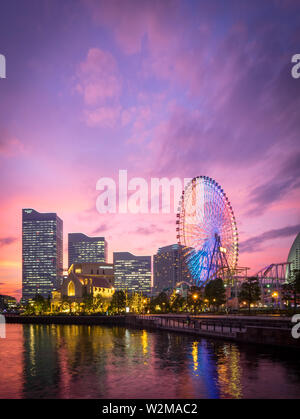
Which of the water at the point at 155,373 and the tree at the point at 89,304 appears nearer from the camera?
the water at the point at 155,373

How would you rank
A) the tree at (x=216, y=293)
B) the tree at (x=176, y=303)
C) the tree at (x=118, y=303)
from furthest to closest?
the tree at (x=118, y=303) < the tree at (x=176, y=303) < the tree at (x=216, y=293)

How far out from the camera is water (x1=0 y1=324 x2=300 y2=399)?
91.5ft

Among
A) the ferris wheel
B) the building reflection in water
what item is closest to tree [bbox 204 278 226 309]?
the ferris wheel

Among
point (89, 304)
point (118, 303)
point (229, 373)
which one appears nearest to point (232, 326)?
point (229, 373)

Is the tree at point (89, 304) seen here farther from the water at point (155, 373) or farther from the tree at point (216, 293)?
the water at point (155, 373)

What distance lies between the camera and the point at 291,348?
42.4 meters

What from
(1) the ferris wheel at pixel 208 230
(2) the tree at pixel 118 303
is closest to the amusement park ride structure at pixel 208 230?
(1) the ferris wheel at pixel 208 230

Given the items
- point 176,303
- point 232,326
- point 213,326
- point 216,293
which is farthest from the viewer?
point 176,303

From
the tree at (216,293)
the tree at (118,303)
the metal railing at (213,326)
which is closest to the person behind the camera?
the metal railing at (213,326)

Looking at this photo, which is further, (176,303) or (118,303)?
(118,303)

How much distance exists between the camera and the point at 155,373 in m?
34.9

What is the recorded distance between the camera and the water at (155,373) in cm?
2788

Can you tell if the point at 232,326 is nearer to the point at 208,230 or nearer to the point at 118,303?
the point at 208,230

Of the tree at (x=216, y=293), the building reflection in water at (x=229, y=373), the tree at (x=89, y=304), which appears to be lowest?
the tree at (x=89, y=304)
